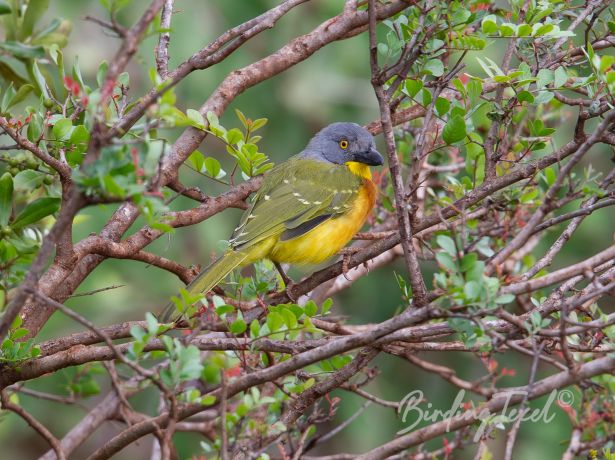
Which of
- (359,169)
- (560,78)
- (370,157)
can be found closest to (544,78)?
(560,78)

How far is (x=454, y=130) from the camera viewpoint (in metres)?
2.97

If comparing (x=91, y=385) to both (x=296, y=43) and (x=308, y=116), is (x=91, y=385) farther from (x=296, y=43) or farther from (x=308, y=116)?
(x=308, y=116)

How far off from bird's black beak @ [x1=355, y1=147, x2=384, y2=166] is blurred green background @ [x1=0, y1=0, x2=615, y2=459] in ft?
4.96

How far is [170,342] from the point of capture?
2186 millimetres

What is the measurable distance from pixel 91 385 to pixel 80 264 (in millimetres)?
762

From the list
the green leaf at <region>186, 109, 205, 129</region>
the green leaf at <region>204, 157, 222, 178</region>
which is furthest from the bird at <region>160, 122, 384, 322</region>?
the green leaf at <region>186, 109, 205, 129</region>

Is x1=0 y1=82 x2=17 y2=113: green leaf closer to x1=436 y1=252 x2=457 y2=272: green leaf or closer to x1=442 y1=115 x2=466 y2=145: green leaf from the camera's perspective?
x1=442 y1=115 x2=466 y2=145: green leaf

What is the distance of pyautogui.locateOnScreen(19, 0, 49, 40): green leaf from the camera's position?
3.14 metres

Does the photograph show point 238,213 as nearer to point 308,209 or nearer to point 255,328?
point 308,209

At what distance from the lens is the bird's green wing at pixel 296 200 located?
4.25 m

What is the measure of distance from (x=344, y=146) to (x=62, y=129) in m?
2.43

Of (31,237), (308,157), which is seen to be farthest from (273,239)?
(31,237)

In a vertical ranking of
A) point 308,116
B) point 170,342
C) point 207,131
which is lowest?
point 170,342

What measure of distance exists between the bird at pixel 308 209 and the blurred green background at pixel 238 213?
1495 mm
